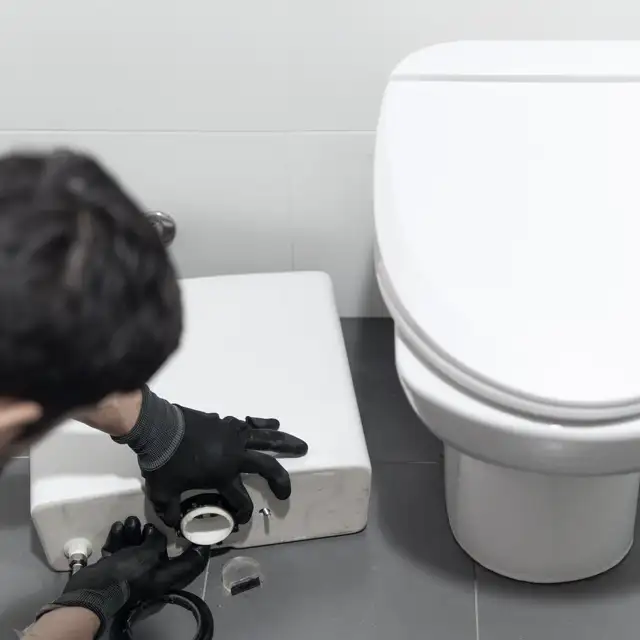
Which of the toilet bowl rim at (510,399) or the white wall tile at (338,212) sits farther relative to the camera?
the white wall tile at (338,212)

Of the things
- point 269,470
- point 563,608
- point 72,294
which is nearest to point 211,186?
point 269,470

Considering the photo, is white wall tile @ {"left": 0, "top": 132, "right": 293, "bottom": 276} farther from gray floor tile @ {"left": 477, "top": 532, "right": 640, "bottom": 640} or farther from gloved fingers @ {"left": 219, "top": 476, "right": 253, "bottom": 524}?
gray floor tile @ {"left": 477, "top": 532, "right": 640, "bottom": 640}

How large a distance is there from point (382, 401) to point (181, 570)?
0.37 m

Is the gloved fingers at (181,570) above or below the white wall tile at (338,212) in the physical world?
below

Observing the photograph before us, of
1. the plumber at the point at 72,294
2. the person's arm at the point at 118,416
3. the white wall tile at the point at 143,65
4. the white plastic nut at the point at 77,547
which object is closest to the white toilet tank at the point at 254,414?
the white plastic nut at the point at 77,547

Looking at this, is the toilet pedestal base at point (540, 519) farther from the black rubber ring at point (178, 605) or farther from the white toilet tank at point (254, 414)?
the black rubber ring at point (178, 605)

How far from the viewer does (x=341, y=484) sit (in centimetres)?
97

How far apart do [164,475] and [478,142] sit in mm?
422

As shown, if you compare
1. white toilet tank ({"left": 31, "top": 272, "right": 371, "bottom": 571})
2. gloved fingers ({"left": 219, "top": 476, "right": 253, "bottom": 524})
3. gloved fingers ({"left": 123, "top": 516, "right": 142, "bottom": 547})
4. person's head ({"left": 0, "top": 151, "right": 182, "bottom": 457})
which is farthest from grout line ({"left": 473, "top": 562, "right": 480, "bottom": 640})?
person's head ({"left": 0, "top": 151, "right": 182, "bottom": 457})

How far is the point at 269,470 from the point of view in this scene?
0.91 m

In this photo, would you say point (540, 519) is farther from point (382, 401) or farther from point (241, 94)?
point (241, 94)

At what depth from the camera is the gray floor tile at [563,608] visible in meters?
0.92

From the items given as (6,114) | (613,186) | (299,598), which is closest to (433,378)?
(613,186)

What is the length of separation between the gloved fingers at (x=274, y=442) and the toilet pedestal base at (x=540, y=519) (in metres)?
0.16
